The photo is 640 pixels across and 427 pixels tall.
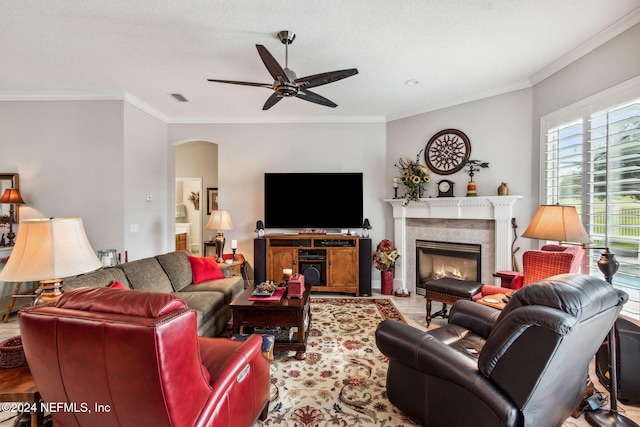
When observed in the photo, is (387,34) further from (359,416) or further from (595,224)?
(359,416)

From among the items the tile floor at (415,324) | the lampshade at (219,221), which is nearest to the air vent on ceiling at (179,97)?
the lampshade at (219,221)

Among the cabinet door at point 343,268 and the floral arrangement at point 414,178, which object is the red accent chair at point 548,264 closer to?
the floral arrangement at point 414,178

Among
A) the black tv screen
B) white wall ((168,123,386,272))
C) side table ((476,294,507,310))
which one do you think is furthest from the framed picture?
side table ((476,294,507,310))

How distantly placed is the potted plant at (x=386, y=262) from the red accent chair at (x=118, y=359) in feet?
11.9

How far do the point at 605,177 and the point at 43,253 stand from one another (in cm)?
407

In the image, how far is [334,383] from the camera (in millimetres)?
2209

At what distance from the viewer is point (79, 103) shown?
12.9 ft

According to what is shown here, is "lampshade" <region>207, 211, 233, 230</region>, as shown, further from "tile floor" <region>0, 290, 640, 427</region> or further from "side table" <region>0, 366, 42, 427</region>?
"side table" <region>0, 366, 42, 427</region>

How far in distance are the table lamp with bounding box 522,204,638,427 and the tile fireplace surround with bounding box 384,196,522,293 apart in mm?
Result: 1467

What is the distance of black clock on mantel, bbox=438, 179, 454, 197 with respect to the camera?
414cm

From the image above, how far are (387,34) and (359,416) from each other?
9.93 feet

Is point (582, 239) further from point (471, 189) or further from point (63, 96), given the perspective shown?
point (63, 96)

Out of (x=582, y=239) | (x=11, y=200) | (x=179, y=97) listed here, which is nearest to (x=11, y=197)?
(x=11, y=200)

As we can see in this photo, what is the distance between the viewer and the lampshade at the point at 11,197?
3725 mm
